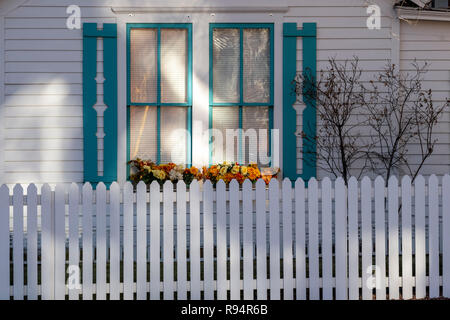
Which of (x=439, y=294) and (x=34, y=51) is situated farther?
(x=34, y=51)

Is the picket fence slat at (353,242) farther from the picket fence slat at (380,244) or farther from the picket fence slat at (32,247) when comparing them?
the picket fence slat at (32,247)

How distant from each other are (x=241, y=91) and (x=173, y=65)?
3.11 ft

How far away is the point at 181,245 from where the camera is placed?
505 cm

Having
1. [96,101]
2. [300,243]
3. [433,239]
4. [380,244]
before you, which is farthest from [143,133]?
[433,239]

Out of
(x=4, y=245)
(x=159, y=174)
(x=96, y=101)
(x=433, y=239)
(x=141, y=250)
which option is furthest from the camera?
(x=96, y=101)

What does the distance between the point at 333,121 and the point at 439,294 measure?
275cm

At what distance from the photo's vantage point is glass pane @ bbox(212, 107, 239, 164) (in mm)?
7566

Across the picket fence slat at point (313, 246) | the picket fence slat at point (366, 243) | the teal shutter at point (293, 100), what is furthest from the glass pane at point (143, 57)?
the picket fence slat at point (366, 243)

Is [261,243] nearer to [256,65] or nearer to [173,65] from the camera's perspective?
[256,65]

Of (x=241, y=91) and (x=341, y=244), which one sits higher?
(x=241, y=91)

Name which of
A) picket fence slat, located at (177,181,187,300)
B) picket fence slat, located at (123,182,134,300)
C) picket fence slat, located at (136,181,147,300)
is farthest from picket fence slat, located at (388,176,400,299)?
picket fence slat, located at (123,182,134,300)

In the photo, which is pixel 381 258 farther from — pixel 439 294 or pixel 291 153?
pixel 291 153
